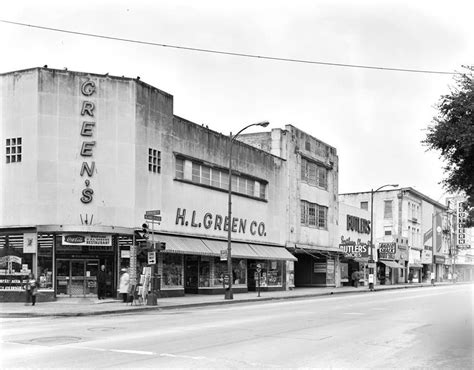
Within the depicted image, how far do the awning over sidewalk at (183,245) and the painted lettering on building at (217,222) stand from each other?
0.95 meters

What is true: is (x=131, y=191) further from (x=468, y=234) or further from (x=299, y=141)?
(x=468, y=234)

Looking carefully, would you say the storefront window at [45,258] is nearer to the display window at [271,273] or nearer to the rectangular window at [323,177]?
the display window at [271,273]

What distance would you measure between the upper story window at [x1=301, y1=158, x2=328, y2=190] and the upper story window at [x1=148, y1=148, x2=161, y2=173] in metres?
19.6

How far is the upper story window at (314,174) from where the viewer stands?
49.0 metres

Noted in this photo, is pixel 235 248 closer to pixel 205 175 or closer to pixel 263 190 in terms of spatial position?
pixel 205 175

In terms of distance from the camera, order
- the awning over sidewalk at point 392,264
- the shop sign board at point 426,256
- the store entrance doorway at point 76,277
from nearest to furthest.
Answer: the store entrance doorway at point 76,277 < the awning over sidewalk at point 392,264 < the shop sign board at point 426,256

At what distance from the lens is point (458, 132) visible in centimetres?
1280

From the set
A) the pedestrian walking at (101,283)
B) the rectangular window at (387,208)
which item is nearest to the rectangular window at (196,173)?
the pedestrian walking at (101,283)

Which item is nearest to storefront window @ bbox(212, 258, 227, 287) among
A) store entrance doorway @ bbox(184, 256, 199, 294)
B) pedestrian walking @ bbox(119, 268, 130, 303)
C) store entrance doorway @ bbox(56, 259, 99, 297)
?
store entrance doorway @ bbox(184, 256, 199, 294)

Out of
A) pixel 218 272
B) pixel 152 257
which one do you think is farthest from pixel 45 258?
pixel 218 272

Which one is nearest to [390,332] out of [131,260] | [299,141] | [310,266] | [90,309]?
[90,309]

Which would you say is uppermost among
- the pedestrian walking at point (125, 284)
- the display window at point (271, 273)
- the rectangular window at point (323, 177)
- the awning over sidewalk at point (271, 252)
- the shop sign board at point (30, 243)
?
the rectangular window at point (323, 177)

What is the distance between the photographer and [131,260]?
28.9 meters

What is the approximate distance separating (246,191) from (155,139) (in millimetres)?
11322
